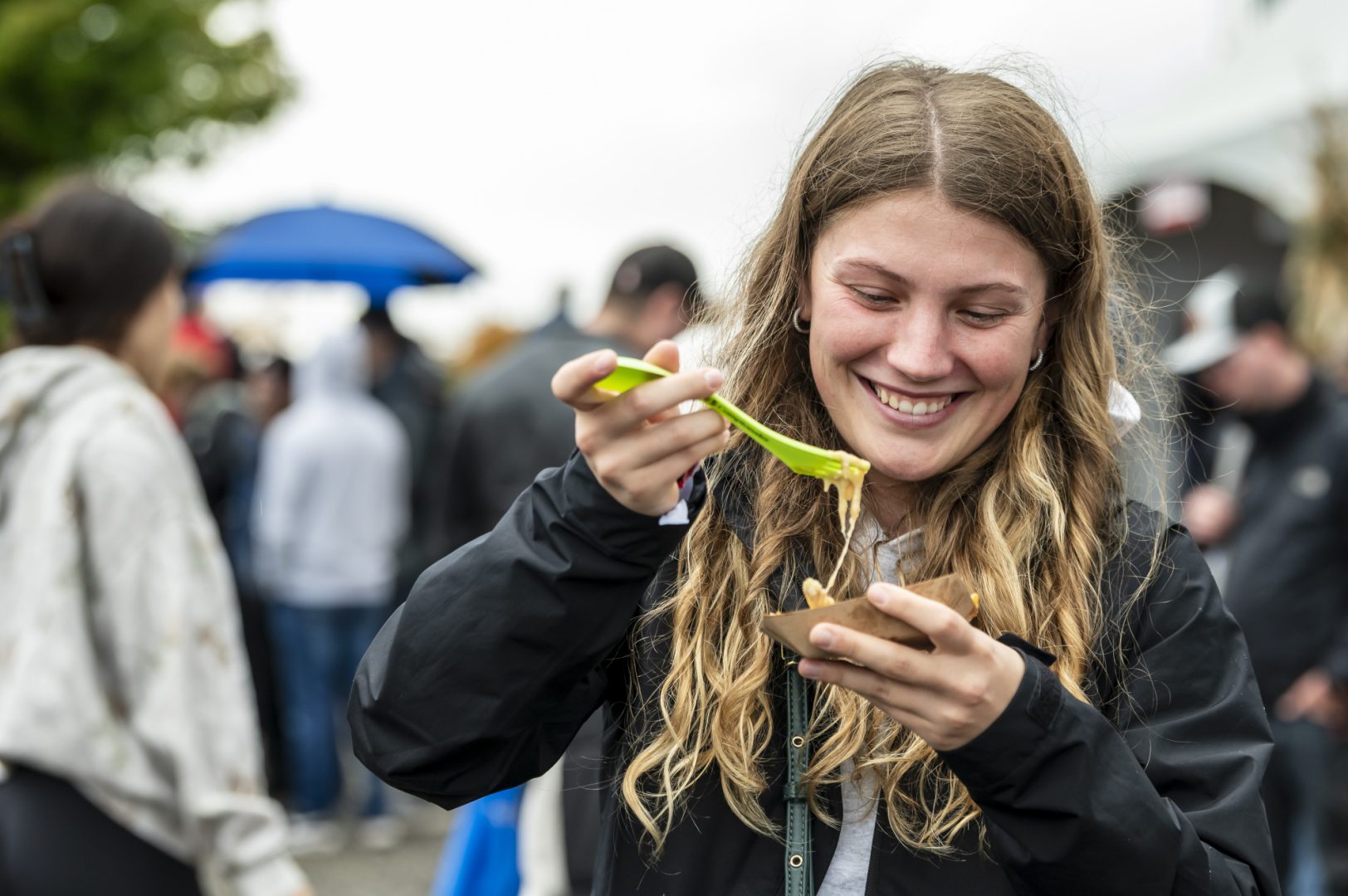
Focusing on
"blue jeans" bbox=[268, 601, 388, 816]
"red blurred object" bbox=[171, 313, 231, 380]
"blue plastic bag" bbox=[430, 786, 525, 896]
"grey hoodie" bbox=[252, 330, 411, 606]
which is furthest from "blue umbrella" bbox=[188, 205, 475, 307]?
"blue plastic bag" bbox=[430, 786, 525, 896]

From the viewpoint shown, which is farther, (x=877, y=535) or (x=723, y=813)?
(x=877, y=535)

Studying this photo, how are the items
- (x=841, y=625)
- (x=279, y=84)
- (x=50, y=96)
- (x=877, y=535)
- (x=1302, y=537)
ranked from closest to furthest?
(x=841, y=625), (x=877, y=535), (x=1302, y=537), (x=50, y=96), (x=279, y=84)

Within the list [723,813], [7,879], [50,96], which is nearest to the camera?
[723,813]

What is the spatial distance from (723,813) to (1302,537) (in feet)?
11.8

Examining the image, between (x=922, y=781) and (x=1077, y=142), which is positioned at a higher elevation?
(x=1077, y=142)

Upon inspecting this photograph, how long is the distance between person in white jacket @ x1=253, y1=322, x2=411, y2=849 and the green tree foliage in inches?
427

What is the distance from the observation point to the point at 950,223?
168cm

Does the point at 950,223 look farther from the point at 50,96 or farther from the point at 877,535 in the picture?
the point at 50,96

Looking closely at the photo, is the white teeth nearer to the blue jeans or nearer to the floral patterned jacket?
the floral patterned jacket

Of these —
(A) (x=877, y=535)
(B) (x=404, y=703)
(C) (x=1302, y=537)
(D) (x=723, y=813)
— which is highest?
(A) (x=877, y=535)

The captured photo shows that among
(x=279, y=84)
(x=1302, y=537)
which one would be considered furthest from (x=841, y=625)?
(x=279, y=84)

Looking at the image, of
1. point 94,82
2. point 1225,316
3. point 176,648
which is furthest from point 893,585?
point 94,82

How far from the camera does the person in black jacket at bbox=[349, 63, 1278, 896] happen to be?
143cm

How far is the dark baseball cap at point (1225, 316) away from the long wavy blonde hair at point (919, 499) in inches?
122
